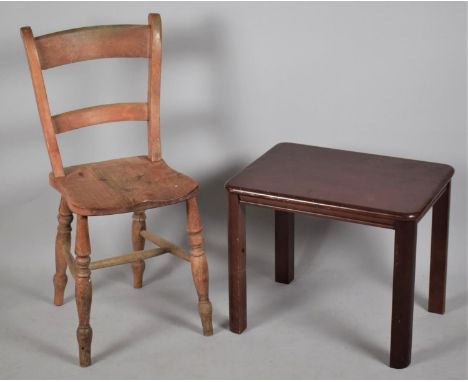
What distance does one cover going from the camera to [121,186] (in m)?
3.35

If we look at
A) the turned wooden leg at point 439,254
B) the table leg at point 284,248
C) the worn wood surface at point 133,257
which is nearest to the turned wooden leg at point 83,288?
the worn wood surface at point 133,257

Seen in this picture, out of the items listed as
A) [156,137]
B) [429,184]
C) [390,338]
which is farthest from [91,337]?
[429,184]

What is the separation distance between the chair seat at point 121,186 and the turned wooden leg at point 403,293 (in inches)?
25.3

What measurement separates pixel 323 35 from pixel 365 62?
168 mm

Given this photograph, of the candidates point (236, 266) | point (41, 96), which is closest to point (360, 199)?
point (236, 266)

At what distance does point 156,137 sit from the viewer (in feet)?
11.6

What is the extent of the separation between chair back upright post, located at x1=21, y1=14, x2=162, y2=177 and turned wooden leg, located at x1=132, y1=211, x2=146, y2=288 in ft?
0.86

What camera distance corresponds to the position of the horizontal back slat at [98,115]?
3461 millimetres

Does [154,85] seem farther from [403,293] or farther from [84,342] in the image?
[403,293]

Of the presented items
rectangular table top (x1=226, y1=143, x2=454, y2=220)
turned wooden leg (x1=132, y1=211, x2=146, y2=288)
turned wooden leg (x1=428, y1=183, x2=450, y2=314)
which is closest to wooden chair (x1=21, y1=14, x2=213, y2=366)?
turned wooden leg (x1=132, y1=211, x2=146, y2=288)

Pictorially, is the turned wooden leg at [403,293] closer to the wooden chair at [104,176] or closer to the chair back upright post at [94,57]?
the wooden chair at [104,176]

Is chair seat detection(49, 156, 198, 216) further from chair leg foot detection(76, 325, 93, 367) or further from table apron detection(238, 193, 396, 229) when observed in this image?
chair leg foot detection(76, 325, 93, 367)

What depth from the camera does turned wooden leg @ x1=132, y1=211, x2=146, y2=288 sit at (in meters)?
3.73

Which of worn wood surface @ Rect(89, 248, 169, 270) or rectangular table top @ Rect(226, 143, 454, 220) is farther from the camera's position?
worn wood surface @ Rect(89, 248, 169, 270)
